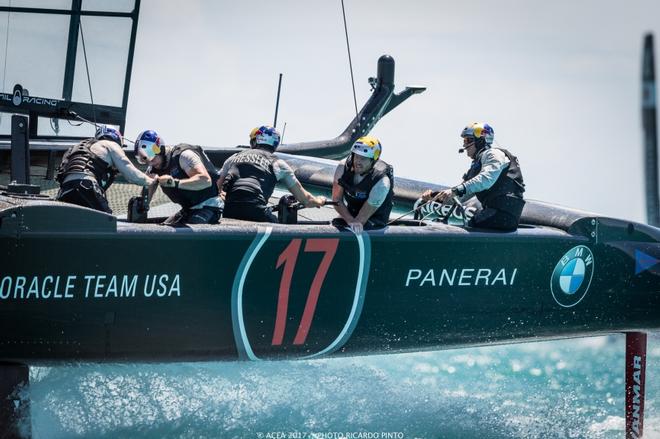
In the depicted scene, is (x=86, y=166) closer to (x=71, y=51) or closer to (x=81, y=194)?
(x=81, y=194)

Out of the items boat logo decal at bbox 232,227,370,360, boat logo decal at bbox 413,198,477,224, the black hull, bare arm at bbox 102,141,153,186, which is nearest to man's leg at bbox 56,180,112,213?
bare arm at bbox 102,141,153,186

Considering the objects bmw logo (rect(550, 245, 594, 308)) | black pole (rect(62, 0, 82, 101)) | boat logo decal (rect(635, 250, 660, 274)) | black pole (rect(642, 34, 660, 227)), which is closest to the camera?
bmw logo (rect(550, 245, 594, 308))

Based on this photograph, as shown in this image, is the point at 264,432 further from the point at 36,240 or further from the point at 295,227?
the point at 36,240

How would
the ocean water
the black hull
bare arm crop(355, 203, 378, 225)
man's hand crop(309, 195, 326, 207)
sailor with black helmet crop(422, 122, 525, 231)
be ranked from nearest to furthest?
the black hull < bare arm crop(355, 203, 378, 225) < man's hand crop(309, 195, 326, 207) < the ocean water < sailor with black helmet crop(422, 122, 525, 231)

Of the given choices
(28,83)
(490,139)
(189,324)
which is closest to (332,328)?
(189,324)

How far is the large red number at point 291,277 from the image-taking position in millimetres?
6203

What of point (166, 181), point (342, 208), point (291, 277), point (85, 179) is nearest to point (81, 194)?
point (85, 179)

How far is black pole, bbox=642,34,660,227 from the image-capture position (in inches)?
307

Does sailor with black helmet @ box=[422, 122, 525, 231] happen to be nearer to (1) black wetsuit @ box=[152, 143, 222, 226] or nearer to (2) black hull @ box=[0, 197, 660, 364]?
(2) black hull @ box=[0, 197, 660, 364]

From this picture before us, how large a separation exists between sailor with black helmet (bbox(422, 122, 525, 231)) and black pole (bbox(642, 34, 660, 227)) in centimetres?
118

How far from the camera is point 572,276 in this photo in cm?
738

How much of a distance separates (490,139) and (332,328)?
76.7 inches

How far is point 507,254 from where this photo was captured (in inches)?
278

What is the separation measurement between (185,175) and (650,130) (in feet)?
13.1
